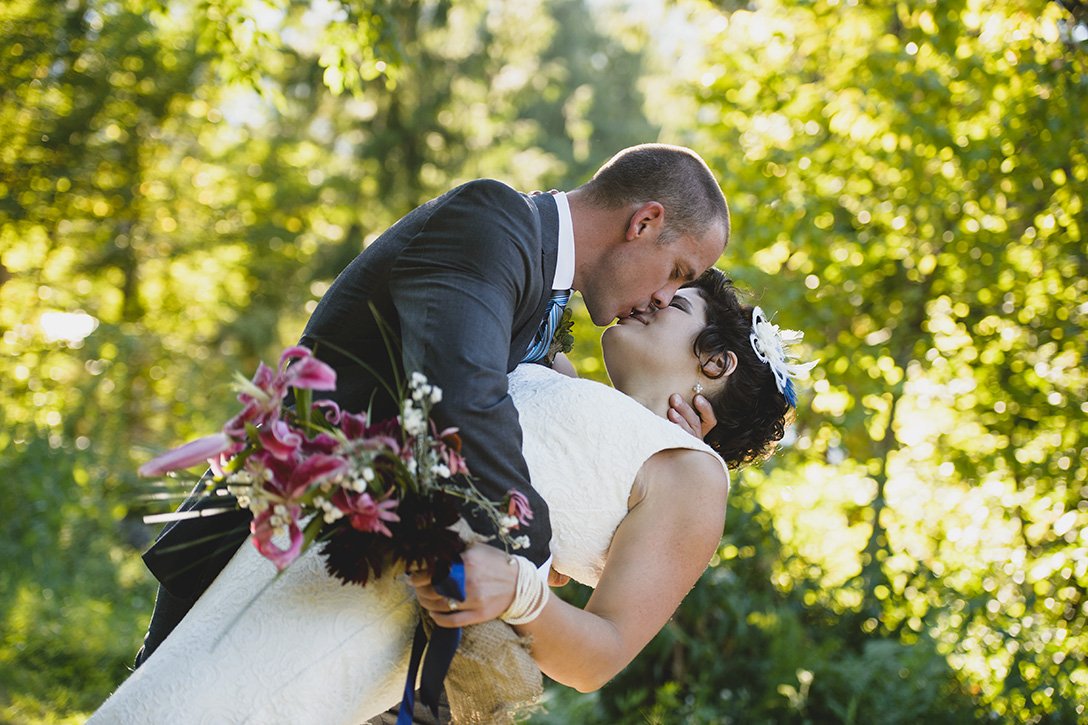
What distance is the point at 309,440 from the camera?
1474mm

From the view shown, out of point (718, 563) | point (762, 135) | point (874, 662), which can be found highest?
point (762, 135)

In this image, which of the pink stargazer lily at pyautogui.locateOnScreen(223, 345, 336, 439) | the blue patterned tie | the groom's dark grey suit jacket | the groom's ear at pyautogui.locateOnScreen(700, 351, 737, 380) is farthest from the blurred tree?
the pink stargazer lily at pyautogui.locateOnScreen(223, 345, 336, 439)

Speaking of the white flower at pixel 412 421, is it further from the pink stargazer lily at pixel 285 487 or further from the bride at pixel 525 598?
the bride at pixel 525 598

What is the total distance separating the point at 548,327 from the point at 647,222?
43cm

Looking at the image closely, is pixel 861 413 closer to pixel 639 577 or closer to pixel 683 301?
pixel 683 301

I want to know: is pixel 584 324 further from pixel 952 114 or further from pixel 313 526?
pixel 313 526

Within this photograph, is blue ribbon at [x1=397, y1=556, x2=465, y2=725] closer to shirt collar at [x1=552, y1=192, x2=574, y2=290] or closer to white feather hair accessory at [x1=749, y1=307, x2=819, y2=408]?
shirt collar at [x1=552, y1=192, x2=574, y2=290]

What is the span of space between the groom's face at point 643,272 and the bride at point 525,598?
0.32 meters

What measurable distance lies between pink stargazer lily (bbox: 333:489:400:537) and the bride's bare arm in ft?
0.75

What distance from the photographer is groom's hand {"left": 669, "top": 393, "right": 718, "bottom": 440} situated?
250cm

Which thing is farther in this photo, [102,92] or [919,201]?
[102,92]

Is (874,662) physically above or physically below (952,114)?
below

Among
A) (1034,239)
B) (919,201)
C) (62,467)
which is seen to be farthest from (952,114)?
(62,467)

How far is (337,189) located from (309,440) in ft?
44.3
